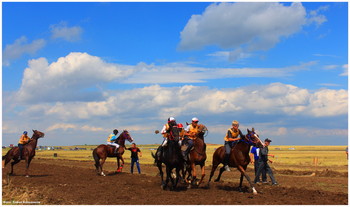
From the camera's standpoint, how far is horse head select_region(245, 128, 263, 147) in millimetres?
14836

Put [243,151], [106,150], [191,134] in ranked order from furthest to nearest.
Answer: [106,150], [191,134], [243,151]

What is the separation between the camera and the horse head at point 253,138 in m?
14.8

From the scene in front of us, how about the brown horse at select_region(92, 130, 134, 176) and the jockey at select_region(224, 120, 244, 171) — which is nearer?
the jockey at select_region(224, 120, 244, 171)

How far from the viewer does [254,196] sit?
A: 1384 centimetres

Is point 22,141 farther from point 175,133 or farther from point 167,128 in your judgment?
point 175,133

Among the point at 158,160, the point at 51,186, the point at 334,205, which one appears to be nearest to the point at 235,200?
the point at 334,205

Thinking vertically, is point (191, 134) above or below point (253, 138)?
above

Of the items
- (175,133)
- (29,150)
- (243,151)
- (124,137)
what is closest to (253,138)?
(243,151)

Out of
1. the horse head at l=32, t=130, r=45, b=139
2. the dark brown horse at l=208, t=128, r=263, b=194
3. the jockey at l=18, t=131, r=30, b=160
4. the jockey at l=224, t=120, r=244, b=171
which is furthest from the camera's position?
the horse head at l=32, t=130, r=45, b=139

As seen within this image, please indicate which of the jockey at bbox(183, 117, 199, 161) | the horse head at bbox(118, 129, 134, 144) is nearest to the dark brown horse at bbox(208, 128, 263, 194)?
the jockey at bbox(183, 117, 199, 161)

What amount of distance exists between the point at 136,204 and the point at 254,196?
4.22 meters

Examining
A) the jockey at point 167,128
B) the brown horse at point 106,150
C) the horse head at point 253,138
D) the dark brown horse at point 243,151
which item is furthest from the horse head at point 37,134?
the horse head at point 253,138

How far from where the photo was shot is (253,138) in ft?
49.2

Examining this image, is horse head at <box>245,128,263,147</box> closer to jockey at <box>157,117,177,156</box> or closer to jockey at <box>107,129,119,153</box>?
jockey at <box>157,117,177,156</box>
